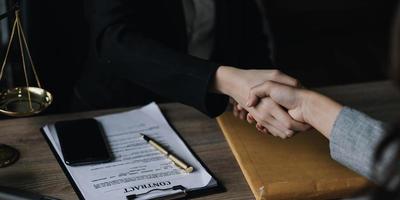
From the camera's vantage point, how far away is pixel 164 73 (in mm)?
1374

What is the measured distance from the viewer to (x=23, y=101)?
1226 mm

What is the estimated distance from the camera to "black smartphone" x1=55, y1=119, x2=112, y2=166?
1.16 meters

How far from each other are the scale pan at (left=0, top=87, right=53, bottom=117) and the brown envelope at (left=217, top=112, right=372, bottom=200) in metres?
0.36

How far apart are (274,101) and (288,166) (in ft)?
0.55

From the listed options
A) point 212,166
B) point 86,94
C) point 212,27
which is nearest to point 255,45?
point 212,27

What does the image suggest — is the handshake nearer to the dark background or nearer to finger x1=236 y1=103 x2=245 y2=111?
A: finger x1=236 y1=103 x2=245 y2=111

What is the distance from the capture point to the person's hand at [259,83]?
125 centimetres

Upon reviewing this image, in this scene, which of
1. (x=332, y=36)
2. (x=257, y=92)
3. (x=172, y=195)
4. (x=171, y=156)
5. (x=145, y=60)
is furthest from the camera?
(x=332, y=36)

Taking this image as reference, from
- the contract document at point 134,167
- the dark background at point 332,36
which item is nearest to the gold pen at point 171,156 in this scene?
the contract document at point 134,167

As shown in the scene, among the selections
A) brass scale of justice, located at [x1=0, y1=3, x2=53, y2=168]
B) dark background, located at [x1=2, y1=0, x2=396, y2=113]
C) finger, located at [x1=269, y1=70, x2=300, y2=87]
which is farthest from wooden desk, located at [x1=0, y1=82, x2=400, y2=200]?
dark background, located at [x1=2, y1=0, x2=396, y2=113]

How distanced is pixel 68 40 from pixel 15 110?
61 centimetres

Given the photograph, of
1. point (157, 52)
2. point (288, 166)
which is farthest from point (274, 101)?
point (157, 52)

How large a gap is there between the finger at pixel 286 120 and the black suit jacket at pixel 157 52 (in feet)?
0.42

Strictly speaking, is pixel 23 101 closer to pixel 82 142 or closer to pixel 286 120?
pixel 82 142
